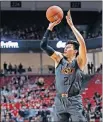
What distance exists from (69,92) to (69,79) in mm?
158

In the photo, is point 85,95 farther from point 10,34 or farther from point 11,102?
point 10,34

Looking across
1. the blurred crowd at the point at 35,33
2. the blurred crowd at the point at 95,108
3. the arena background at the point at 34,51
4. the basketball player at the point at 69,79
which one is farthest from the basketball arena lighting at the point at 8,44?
the basketball player at the point at 69,79

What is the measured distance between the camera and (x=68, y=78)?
4793 mm

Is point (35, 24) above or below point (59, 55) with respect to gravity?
above

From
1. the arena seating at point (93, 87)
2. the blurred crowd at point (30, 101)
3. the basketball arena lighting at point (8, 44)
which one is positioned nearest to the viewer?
the blurred crowd at point (30, 101)

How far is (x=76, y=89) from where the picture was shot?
475 cm

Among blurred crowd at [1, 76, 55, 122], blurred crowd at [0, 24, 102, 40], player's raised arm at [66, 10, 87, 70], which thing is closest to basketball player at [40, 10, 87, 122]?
player's raised arm at [66, 10, 87, 70]

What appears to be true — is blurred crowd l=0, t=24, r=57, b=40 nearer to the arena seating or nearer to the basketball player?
the arena seating

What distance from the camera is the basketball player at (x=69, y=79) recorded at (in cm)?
471

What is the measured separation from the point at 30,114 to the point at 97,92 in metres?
4.16

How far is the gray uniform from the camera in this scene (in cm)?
470

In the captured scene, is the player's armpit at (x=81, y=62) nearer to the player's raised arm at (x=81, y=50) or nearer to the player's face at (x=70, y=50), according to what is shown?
the player's raised arm at (x=81, y=50)

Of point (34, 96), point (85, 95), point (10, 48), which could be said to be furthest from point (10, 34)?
point (85, 95)

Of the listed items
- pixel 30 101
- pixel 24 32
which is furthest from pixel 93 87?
pixel 24 32
